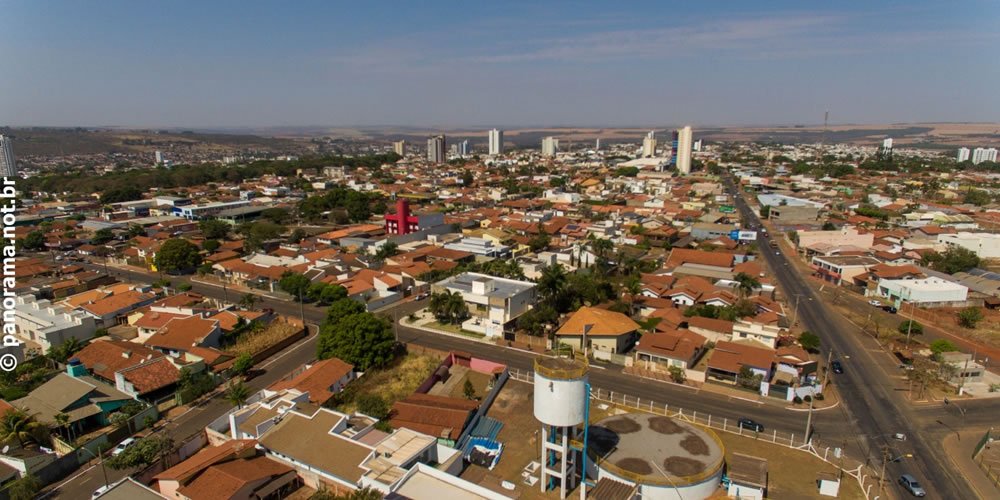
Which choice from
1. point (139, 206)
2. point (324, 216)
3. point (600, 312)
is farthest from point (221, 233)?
point (600, 312)

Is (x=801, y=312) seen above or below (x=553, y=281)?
below

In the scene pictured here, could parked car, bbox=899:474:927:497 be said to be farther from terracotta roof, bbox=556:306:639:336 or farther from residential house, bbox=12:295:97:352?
residential house, bbox=12:295:97:352

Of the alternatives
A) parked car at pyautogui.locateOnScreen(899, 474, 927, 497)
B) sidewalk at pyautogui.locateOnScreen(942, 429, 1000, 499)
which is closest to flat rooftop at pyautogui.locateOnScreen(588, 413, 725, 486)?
parked car at pyautogui.locateOnScreen(899, 474, 927, 497)

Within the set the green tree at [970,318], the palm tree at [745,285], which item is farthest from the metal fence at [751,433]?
the green tree at [970,318]

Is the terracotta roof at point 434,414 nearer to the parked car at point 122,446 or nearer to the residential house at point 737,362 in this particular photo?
the parked car at point 122,446

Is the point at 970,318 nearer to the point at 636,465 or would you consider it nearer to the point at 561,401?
the point at 636,465

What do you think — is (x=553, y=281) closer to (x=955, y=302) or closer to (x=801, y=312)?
(x=801, y=312)

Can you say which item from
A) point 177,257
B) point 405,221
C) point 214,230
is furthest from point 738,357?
point 214,230
